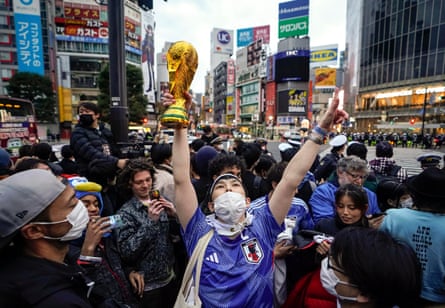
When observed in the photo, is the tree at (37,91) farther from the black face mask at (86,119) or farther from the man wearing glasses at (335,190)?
the man wearing glasses at (335,190)

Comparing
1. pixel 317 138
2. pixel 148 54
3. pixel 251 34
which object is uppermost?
pixel 251 34

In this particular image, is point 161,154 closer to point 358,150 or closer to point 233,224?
point 233,224

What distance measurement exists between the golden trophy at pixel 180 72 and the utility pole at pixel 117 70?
140 inches

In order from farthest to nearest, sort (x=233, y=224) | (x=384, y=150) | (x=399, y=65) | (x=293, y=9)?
(x=293, y=9)
(x=399, y=65)
(x=384, y=150)
(x=233, y=224)

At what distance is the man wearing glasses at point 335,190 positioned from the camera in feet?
9.11

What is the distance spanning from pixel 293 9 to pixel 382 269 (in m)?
71.6

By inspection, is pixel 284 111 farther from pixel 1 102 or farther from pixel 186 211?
pixel 186 211

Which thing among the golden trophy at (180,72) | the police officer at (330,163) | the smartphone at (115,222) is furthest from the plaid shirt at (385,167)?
the smartphone at (115,222)

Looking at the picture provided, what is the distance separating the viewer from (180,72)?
69.0 inches

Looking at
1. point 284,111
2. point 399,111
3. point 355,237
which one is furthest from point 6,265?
point 284,111

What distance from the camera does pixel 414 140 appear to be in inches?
1176

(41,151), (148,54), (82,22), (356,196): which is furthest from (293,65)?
(356,196)

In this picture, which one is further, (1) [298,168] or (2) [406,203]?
(2) [406,203]

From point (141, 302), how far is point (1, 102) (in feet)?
40.3
